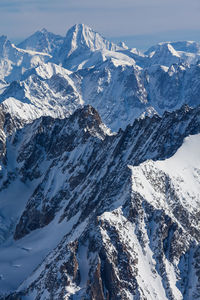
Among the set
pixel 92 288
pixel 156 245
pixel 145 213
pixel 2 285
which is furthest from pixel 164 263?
pixel 2 285

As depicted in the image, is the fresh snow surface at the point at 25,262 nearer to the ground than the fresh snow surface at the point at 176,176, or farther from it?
nearer to the ground

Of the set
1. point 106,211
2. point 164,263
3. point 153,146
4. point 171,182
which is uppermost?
point 153,146

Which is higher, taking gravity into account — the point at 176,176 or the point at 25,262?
the point at 176,176

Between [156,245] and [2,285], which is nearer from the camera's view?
[156,245]

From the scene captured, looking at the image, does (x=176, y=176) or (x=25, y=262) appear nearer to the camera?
(x=176, y=176)

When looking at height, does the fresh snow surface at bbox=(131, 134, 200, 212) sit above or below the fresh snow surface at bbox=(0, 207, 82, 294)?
above

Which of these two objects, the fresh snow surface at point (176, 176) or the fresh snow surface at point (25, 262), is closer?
the fresh snow surface at point (176, 176)

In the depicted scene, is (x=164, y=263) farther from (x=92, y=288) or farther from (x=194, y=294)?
(x=92, y=288)

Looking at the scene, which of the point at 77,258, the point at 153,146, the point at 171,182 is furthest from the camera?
the point at 153,146

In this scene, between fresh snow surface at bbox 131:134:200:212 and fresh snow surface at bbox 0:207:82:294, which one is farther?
fresh snow surface at bbox 0:207:82:294

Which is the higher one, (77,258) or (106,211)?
(106,211)

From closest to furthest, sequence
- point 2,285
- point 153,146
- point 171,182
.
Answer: point 171,182 < point 2,285 < point 153,146
